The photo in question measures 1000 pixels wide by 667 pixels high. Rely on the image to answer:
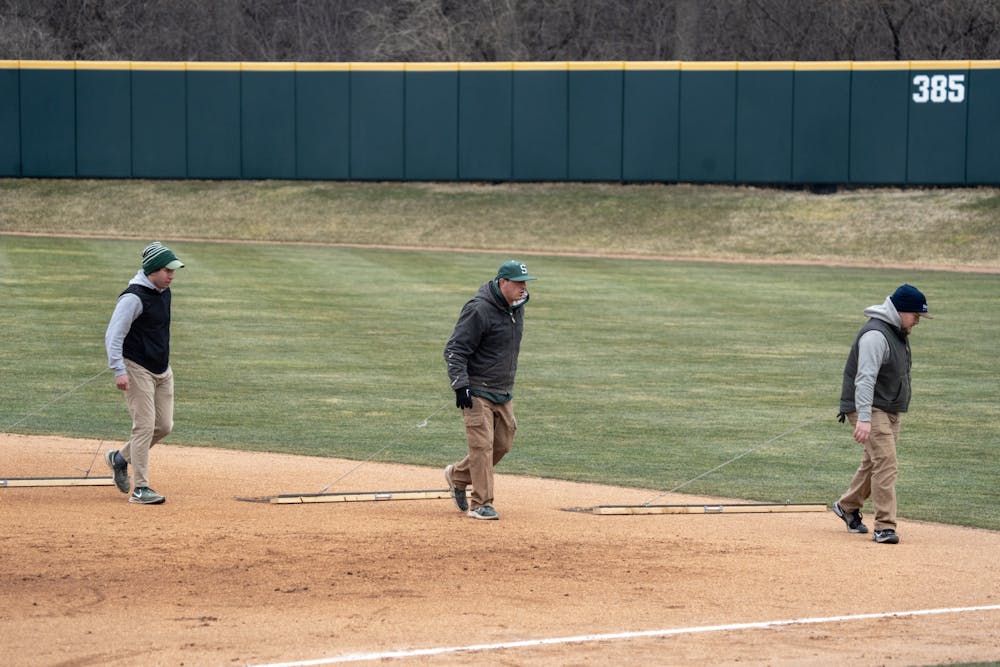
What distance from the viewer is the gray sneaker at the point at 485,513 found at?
1065 cm

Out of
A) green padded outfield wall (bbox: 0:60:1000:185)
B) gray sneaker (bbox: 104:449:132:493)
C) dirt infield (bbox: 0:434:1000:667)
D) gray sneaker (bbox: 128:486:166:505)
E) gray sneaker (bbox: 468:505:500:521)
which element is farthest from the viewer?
green padded outfield wall (bbox: 0:60:1000:185)

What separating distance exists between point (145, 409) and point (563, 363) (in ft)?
31.6

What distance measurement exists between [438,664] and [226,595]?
1738 millimetres

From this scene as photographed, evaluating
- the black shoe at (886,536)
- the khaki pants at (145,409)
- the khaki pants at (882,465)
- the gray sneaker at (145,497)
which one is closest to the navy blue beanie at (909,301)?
the khaki pants at (882,465)

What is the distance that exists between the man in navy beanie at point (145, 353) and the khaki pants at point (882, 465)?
16.5 ft

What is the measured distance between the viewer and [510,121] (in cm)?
3903

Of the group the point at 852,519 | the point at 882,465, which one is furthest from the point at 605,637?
the point at 852,519

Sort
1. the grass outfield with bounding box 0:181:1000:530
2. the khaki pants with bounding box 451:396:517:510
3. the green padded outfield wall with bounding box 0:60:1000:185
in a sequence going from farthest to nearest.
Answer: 1. the green padded outfield wall with bounding box 0:60:1000:185
2. the grass outfield with bounding box 0:181:1000:530
3. the khaki pants with bounding box 451:396:517:510

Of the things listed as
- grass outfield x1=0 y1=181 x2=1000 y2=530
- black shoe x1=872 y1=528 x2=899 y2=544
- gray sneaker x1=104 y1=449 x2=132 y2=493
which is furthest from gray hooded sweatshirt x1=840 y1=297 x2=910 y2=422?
gray sneaker x1=104 y1=449 x2=132 y2=493

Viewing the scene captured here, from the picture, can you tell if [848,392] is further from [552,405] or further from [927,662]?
[552,405]

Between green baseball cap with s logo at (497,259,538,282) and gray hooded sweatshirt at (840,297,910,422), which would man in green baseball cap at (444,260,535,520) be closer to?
green baseball cap with s logo at (497,259,538,282)

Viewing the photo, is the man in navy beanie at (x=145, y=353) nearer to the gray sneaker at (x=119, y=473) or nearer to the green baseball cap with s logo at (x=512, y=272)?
the gray sneaker at (x=119, y=473)

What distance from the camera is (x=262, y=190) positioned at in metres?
39.7

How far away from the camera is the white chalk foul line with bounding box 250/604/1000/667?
7.27 meters
